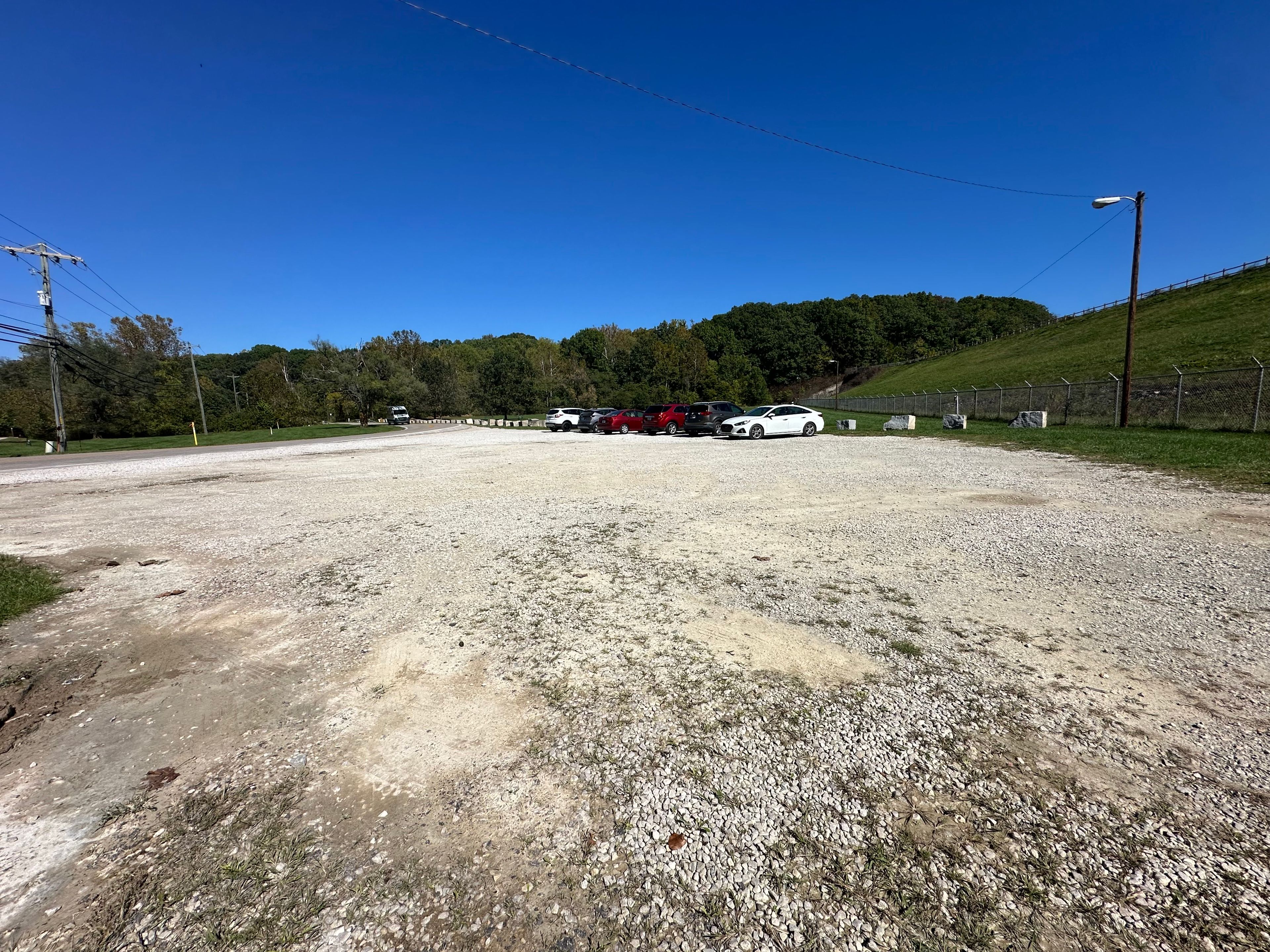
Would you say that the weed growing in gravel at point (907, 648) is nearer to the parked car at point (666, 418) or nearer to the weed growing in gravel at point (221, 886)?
the weed growing in gravel at point (221, 886)

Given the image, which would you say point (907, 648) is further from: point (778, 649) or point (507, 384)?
point (507, 384)

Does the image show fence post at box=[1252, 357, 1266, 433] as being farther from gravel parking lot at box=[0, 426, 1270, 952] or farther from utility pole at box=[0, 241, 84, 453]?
utility pole at box=[0, 241, 84, 453]

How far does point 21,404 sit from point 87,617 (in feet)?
211

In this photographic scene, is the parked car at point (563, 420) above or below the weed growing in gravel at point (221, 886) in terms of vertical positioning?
above

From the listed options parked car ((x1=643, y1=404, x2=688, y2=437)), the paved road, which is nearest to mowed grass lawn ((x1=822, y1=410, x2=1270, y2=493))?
parked car ((x1=643, y1=404, x2=688, y2=437))

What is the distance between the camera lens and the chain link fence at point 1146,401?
18.1m

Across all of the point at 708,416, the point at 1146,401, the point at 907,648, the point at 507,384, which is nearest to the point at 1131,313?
the point at 1146,401

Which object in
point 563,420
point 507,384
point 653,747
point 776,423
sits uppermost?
point 507,384

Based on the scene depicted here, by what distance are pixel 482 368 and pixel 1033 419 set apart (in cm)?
6463

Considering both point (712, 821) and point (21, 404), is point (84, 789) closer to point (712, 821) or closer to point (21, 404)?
point (712, 821)

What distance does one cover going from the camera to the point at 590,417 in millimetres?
38562

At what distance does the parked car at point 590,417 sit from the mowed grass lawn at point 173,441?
1774cm

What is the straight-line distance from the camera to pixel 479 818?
7.61ft

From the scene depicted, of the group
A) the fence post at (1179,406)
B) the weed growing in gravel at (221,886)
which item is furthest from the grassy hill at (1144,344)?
the weed growing in gravel at (221,886)
